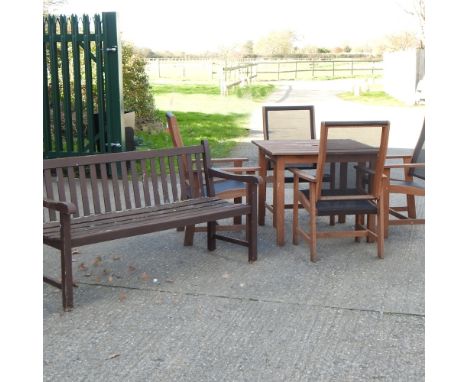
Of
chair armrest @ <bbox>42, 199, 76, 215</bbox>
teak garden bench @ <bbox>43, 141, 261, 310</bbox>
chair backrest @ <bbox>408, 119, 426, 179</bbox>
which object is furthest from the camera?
chair backrest @ <bbox>408, 119, 426, 179</bbox>

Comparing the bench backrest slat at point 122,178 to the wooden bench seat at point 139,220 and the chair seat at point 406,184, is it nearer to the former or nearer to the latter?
the wooden bench seat at point 139,220

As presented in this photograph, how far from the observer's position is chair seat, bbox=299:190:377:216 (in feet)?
18.5

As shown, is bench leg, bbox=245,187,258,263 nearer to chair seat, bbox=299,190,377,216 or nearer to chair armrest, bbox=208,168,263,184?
chair armrest, bbox=208,168,263,184

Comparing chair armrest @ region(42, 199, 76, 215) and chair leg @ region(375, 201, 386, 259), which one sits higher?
chair armrest @ region(42, 199, 76, 215)

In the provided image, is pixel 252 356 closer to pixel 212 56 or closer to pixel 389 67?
pixel 389 67

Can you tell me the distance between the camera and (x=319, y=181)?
5.59 metres

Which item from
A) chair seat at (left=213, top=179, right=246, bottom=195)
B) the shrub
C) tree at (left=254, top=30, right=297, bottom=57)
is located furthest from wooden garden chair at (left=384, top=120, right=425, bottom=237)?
tree at (left=254, top=30, right=297, bottom=57)

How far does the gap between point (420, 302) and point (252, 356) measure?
56.1 inches

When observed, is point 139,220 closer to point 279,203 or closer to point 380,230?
point 279,203

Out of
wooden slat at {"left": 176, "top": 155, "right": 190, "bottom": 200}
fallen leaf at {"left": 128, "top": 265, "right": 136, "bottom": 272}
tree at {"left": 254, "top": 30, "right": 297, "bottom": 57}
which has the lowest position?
fallen leaf at {"left": 128, "top": 265, "right": 136, "bottom": 272}

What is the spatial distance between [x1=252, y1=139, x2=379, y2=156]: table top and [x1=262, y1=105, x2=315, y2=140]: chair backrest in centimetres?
37

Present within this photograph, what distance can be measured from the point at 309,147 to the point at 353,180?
2.47 ft

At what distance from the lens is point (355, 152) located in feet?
18.1
